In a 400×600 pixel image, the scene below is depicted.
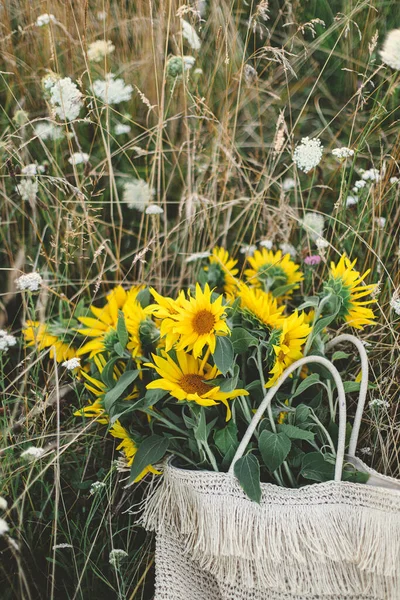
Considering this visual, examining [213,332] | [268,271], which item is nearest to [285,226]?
[268,271]

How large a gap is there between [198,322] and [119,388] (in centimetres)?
16

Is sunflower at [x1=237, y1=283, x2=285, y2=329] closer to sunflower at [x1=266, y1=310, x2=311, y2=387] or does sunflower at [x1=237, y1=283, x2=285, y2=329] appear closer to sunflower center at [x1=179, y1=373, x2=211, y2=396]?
sunflower at [x1=266, y1=310, x2=311, y2=387]

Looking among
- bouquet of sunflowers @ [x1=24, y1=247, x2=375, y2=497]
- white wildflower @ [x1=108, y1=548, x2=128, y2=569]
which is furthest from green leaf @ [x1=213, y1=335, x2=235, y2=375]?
white wildflower @ [x1=108, y1=548, x2=128, y2=569]

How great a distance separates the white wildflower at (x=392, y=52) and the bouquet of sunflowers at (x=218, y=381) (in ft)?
1.45

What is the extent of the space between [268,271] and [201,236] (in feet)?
0.89

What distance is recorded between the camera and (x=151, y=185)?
1279mm

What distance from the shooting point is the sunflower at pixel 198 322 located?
34.9 inches

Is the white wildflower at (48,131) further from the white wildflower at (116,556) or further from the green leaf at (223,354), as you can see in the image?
the white wildflower at (116,556)

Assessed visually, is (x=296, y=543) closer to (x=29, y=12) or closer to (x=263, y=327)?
(x=263, y=327)

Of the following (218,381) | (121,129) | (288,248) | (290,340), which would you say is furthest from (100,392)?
(121,129)

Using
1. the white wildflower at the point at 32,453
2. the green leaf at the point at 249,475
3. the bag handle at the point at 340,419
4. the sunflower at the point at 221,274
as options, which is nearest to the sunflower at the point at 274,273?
the sunflower at the point at 221,274

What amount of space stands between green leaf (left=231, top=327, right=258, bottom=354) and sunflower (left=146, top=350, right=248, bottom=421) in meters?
0.05

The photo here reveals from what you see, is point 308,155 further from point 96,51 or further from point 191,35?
point 96,51

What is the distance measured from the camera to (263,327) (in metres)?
0.98
